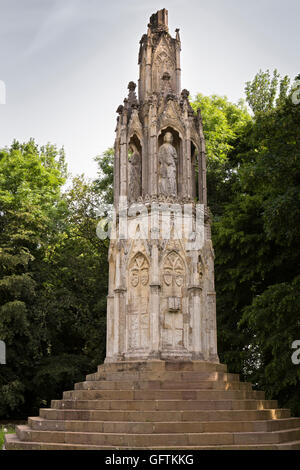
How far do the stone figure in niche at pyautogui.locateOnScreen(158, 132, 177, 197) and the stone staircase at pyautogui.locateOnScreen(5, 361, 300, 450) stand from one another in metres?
4.28

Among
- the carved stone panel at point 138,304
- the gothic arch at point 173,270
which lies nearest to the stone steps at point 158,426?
the carved stone panel at point 138,304

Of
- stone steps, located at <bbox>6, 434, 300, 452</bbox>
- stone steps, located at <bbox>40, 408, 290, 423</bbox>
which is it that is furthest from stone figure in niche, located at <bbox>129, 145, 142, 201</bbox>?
stone steps, located at <bbox>6, 434, 300, 452</bbox>

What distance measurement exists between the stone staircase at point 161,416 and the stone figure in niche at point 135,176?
13.9 feet

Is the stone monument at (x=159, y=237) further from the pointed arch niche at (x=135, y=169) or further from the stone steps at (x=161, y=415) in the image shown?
the stone steps at (x=161, y=415)

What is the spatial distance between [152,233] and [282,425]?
16.0ft

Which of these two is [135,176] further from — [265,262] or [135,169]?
[265,262]

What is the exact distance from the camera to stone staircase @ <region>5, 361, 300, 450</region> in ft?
29.8

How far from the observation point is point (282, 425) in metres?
10.2

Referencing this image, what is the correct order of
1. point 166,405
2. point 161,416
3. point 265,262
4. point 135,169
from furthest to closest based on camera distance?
point 265,262, point 135,169, point 166,405, point 161,416

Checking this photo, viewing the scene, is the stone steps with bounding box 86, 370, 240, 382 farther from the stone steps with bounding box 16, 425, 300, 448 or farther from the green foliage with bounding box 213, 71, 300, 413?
the green foliage with bounding box 213, 71, 300, 413

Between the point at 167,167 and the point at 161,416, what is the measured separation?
6173 mm

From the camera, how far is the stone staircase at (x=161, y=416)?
908cm

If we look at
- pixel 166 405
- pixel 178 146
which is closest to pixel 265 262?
pixel 178 146

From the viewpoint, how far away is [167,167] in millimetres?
13156
